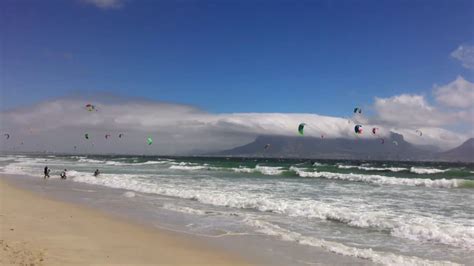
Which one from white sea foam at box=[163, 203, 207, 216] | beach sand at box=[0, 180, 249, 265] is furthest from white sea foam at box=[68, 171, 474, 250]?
beach sand at box=[0, 180, 249, 265]

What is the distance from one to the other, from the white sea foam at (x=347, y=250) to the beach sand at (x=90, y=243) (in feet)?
6.51

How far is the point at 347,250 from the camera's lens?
28.5 feet

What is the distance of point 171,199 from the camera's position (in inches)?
696

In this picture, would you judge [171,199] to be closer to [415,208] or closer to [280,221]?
[280,221]

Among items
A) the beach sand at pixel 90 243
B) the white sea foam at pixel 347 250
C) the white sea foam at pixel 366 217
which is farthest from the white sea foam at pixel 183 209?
the white sea foam at pixel 347 250

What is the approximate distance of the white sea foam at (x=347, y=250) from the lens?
787 centimetres

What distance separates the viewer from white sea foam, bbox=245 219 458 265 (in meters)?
7.87

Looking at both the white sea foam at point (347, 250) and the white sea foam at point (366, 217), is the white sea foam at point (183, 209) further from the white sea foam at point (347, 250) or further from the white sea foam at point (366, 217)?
the white sea foam at point (347, 250)

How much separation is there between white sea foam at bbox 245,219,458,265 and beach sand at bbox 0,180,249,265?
1.99 m

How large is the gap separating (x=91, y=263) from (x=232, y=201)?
9.43 m

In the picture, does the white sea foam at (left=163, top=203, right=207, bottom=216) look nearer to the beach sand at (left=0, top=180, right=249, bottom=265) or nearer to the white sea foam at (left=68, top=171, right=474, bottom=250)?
the white sea foam at (left=68, top=171, right=474, bottom=250)

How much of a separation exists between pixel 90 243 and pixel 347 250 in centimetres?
516

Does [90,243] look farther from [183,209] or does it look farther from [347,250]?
[183,209]

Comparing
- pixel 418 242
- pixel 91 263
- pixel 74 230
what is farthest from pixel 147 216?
pixel 418 242
